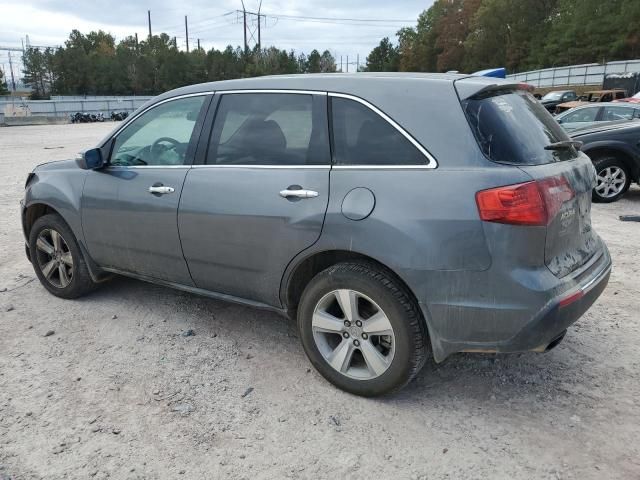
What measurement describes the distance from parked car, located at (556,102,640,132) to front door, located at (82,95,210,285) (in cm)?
969

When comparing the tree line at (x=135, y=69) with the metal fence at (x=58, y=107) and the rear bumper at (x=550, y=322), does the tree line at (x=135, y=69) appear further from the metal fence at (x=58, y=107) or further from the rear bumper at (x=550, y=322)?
the rear bumper at (x=550, y=322)

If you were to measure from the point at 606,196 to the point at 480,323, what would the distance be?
22.6ft

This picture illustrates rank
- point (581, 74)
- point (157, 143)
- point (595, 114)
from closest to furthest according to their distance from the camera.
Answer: point (157, 143), point (595, 114), point (581, 74)

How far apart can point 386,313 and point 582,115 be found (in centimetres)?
1091

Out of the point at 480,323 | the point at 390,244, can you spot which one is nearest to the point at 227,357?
the point at 390,244

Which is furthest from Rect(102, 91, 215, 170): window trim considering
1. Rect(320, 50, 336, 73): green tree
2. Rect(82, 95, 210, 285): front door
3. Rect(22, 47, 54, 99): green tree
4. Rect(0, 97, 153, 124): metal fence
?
Rect(320, 50, 336, 73): green tree

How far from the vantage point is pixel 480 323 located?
275 centimetres

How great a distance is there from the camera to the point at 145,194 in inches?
152

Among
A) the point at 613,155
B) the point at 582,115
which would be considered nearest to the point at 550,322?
the point at 613,155

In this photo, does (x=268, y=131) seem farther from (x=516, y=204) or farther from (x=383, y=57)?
(x=383, y=57)

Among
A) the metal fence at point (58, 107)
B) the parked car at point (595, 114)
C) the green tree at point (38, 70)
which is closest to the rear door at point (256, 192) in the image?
the parked car at point (595, 114)

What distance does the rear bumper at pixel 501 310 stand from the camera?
2.66 metres

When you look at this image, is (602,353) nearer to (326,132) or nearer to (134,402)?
(326,132)

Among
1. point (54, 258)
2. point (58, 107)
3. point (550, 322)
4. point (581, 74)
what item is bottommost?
point (54, 258)
